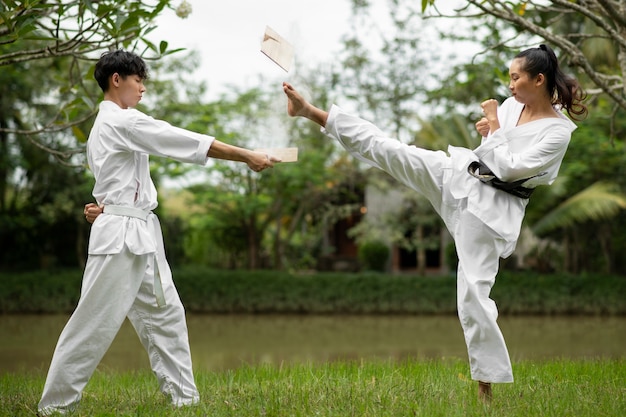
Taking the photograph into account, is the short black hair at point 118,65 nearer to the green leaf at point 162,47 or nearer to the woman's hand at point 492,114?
the green leaf at point 162,47

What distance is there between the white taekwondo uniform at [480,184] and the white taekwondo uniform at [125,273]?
0.71 meters

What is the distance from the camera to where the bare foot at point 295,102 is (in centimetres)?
286

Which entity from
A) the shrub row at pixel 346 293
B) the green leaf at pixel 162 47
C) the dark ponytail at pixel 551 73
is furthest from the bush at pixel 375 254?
the dark ponytail at pixel 551 73

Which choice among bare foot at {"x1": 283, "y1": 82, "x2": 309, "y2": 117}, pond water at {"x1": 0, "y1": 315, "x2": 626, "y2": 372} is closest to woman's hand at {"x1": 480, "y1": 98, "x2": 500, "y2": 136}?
bare foot at {"x1": 283, "y1": 82, "x2": 309, "y2": 117}

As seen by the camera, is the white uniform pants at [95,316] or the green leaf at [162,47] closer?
the white uniform pants at [95,316]

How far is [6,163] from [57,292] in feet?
8.45

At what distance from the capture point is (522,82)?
2.94 meters

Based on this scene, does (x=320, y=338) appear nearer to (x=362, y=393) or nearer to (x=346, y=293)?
(x=346, y=293)

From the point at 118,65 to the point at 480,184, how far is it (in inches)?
62.6

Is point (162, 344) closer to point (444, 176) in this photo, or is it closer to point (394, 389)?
point (394, 389)

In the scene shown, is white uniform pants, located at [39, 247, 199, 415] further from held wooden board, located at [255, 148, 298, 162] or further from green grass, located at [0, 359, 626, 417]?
held wooden board, located at [255, 148, 298, 162]

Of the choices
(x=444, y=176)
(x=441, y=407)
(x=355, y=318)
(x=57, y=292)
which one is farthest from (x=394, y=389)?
(x=57, y=292)

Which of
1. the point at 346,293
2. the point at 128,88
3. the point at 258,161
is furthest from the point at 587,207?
the point at 128,88

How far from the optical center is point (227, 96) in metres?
14.5
